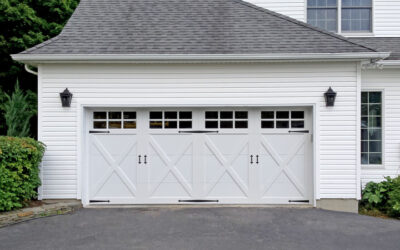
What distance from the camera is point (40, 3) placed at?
12.1 metres

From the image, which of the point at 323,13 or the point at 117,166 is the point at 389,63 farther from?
the point at 117,166

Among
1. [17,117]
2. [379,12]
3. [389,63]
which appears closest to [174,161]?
[17,117]

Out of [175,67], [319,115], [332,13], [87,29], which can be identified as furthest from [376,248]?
[87,29]

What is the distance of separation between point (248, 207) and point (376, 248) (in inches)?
108

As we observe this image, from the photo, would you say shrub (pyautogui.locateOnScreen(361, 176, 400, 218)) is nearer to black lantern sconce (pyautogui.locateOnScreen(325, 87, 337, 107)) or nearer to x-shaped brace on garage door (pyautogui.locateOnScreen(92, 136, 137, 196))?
black lantern sconce (pyautogui.locateOnScreen(325, 87, 337, 107))

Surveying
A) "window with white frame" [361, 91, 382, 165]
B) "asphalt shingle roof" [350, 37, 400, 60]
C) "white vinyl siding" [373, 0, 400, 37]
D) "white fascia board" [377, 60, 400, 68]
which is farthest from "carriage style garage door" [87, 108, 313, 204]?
"white vinyl siding" [373, 0, 400, 37]

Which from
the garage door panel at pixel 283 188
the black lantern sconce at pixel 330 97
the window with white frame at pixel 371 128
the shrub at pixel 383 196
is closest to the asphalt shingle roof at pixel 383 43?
the window with white frame at pixel 371 128

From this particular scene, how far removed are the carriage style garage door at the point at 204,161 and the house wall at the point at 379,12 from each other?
3.21m

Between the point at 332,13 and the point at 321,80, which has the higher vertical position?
the point at 332,13

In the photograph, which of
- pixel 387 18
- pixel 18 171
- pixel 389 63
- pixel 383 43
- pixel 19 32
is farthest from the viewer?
pixel 19 32

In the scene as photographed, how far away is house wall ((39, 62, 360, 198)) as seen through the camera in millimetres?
7070

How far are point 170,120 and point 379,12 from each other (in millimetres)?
6381

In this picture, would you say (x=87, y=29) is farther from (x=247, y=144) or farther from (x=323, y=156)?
A: (x=323, y=156)

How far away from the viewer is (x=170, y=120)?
7438 mm
